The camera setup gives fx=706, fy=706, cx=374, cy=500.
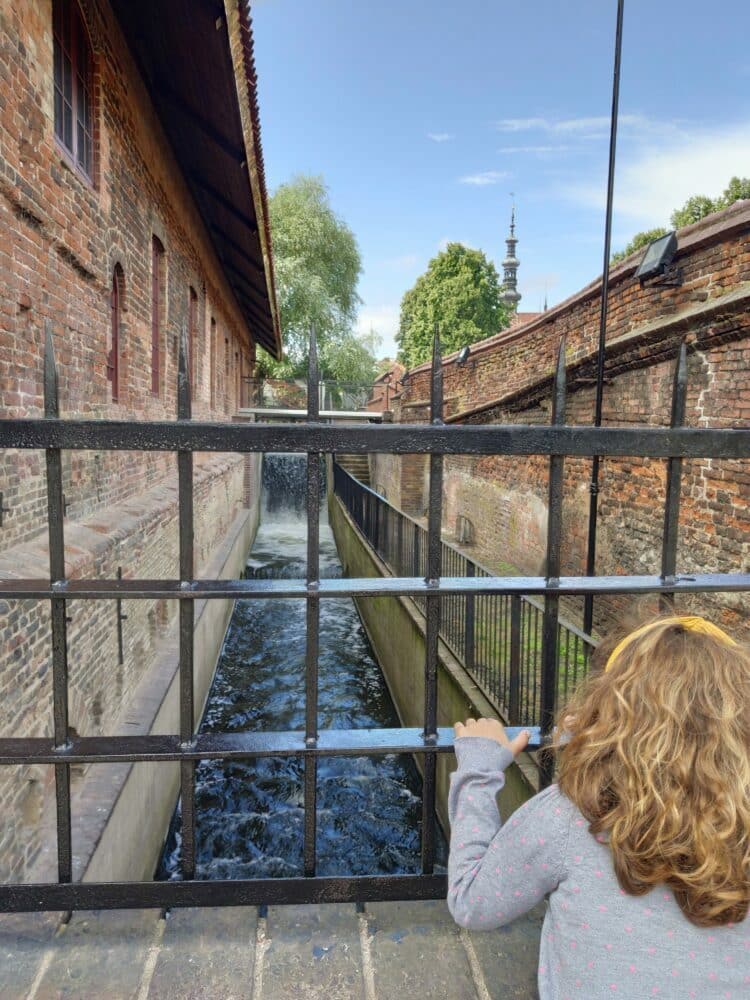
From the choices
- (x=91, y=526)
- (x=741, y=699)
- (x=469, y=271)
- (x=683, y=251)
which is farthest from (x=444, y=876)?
(x=469, y=271)

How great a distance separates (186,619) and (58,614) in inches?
11.1

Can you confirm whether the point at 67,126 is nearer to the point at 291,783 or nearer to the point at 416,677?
the point at 416,677

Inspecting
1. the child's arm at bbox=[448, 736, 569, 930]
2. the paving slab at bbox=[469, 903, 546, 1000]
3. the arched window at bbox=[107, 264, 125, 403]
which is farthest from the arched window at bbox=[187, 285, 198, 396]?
the child's arm at bbox=[448, 736, 569, 930]

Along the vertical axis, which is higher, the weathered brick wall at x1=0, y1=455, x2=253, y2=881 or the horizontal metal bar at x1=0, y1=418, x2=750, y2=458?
the horizontal metal bar at x1=0, y1=418, x2=750, y2=458

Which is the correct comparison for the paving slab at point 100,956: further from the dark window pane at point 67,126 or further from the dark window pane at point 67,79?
the dark window pane at point 67,79

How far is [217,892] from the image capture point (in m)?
1.75

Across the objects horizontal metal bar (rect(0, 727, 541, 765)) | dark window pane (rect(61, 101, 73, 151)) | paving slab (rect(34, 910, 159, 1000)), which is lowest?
paving slab (rect(34, 910, 159, 1000))

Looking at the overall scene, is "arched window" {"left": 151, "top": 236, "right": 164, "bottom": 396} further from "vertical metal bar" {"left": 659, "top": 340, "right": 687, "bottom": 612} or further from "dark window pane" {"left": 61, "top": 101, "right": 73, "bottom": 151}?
"vertical metal bar" {"left": 659, "top": 340, "right": 687, "bottom": 612}

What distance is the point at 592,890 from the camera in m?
1.07

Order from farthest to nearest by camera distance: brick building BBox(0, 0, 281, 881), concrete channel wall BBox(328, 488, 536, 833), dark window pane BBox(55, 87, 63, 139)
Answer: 1. concrete channel wall BBox(328, 488, 536, 833)
2. dark window pane BBox(55, 87, 63, 139)
3. brick building BBox(0, 0, 281, 881)

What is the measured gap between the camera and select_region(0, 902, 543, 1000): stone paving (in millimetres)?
1534

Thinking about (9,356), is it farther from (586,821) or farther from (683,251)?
(683,251)

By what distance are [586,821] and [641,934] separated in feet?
0.55

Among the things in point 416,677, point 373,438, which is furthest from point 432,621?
point 416,677
